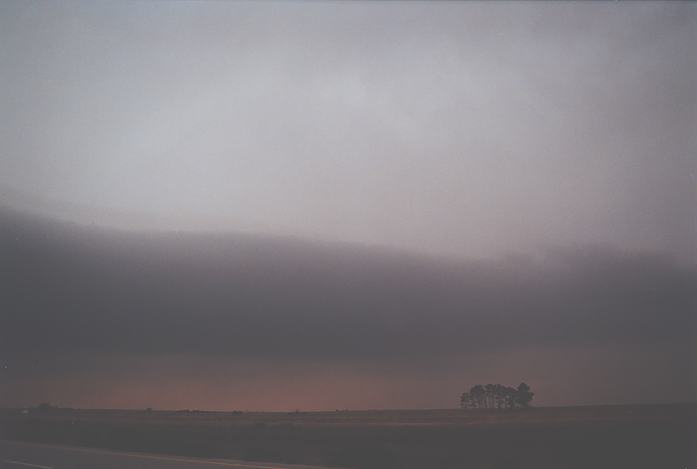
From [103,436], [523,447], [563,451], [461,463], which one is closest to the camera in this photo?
[461,463]

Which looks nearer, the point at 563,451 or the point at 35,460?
the point at 35,460

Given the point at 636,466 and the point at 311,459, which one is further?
the point at 311,459

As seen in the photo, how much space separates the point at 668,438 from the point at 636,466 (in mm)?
13104

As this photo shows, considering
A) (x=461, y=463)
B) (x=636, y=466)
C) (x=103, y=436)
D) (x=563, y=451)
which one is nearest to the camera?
(x=636, y=466)

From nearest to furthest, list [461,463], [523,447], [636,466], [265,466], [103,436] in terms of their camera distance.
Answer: [265,466] < [636,466] < [461,463] < [523,447] < [103,436]

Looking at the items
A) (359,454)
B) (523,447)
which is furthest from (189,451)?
(523,447)

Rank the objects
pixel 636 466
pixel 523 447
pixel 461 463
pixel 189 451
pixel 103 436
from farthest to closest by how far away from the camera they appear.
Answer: pixel 103 436, pixel 523 447, pixel 189 451, pixel 461 463, pixel 636 466

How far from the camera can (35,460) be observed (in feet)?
63.5

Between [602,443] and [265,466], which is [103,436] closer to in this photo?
[265,466]

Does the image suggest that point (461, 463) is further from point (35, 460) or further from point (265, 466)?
point (35, 460)

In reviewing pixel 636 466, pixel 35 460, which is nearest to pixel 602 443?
pixel 636 466

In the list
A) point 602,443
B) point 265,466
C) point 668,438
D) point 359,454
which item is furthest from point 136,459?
point 668,438

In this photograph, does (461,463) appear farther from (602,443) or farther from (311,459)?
(602,443)

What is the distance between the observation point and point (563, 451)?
29297 millimetres
